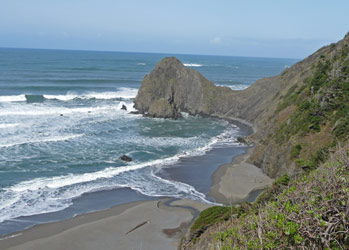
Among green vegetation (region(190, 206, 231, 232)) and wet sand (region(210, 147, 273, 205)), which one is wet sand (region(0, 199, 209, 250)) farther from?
wet sand (region(210, 147, 273, 205))

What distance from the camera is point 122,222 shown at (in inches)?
958

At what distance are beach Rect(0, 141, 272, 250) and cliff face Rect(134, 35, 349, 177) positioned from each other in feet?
16.3

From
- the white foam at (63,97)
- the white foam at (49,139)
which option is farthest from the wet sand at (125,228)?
the white foam at (63,97)

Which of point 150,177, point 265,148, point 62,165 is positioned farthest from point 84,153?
point 265,148

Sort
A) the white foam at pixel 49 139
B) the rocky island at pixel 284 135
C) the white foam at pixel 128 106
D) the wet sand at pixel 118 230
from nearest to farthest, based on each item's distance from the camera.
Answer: the rocky island at pixel 284 135, the wet sand at pixel 118 230, the white foam at pixel 49 139, the white foam at pixel 128 106

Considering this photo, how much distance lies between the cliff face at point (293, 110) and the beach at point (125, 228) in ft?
16.3

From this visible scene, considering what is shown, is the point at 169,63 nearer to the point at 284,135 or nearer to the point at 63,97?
the point at 63,97

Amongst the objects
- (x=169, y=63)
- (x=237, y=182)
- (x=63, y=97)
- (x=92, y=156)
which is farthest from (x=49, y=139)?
(x=169, y=63)

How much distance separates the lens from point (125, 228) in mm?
23594

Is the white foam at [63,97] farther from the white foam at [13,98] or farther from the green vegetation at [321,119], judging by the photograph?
the green vegetation at [321,119]

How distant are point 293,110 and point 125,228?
23.1 metres

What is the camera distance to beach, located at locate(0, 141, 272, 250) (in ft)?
70.2

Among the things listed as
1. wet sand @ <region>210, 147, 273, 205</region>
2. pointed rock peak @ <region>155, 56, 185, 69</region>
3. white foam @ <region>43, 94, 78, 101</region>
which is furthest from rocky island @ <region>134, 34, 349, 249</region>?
white foam @ <region>43, 94, 78, 101</region>

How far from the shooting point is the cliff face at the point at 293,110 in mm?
28766
